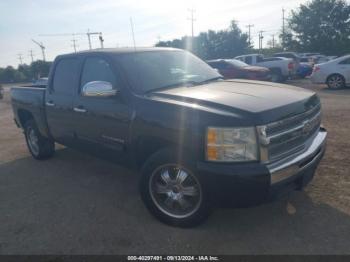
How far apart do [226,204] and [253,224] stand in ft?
1.99

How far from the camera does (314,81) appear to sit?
14875 mm

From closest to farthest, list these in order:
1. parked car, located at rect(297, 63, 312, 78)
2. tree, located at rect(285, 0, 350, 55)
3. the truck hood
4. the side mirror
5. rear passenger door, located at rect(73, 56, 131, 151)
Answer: the truck hood
the side mirror
rear passenger door, located at rect(73, 56, 131, 151)
parked car, located at rect(297, 63, 312, 78)
tree, located at rect(285, 0, 350, 55)

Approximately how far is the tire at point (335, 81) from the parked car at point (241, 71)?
273 cm

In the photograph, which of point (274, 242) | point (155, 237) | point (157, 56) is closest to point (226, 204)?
point (274, 242)

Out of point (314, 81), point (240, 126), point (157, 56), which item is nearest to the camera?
point (240, 126)

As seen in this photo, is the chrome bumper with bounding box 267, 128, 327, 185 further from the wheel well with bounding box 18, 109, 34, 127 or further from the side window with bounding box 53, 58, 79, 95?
the wheel well with bounding box 18, 109, 34, 127

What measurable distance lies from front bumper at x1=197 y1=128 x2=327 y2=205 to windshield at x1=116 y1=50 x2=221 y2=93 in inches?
54.3

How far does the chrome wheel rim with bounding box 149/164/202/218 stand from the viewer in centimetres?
345

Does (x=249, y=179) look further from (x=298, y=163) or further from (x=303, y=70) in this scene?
(x=303, y=70)

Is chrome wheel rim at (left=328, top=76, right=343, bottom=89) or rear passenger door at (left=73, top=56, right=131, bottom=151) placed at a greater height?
rear passenger door at (left=73, top=56, right=131, bottom=151)

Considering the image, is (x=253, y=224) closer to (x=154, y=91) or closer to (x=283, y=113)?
(x=283, y=113)

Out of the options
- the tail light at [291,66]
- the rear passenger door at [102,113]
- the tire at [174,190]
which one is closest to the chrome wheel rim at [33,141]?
the rear passenger door at [102,113]

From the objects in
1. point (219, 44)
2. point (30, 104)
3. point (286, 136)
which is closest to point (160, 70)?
point (286, 136)

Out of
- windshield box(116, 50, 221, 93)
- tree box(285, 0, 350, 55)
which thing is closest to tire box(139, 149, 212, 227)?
windshield box(116, 50, 221, 93)
